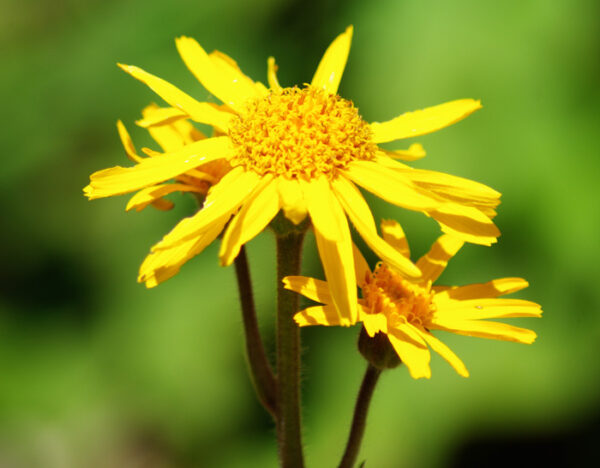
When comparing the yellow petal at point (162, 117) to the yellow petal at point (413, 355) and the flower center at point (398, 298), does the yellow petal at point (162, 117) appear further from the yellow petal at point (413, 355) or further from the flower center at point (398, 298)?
the yellow petal at point (413, 355)

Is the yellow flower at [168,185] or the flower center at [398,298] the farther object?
the flower center at [398,298]

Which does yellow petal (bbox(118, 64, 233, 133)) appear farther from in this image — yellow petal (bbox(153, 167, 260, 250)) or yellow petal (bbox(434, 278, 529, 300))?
yellow petal (bbox(434, 278, 529, 300))

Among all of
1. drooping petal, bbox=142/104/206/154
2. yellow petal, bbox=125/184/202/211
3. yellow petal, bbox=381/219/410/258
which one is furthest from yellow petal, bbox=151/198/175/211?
yellow petal, bbox=381/219/410/258

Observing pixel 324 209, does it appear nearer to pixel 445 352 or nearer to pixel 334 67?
pixel 445 352

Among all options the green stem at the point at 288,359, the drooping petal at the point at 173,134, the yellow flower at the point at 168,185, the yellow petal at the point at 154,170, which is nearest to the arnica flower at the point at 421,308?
the green stem at the point at 288,359

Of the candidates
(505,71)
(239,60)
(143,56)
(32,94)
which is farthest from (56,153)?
(505,71)

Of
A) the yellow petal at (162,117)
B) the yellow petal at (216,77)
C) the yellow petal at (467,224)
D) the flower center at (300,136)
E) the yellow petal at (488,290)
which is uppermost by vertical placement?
the yellow petal at (216,77)
